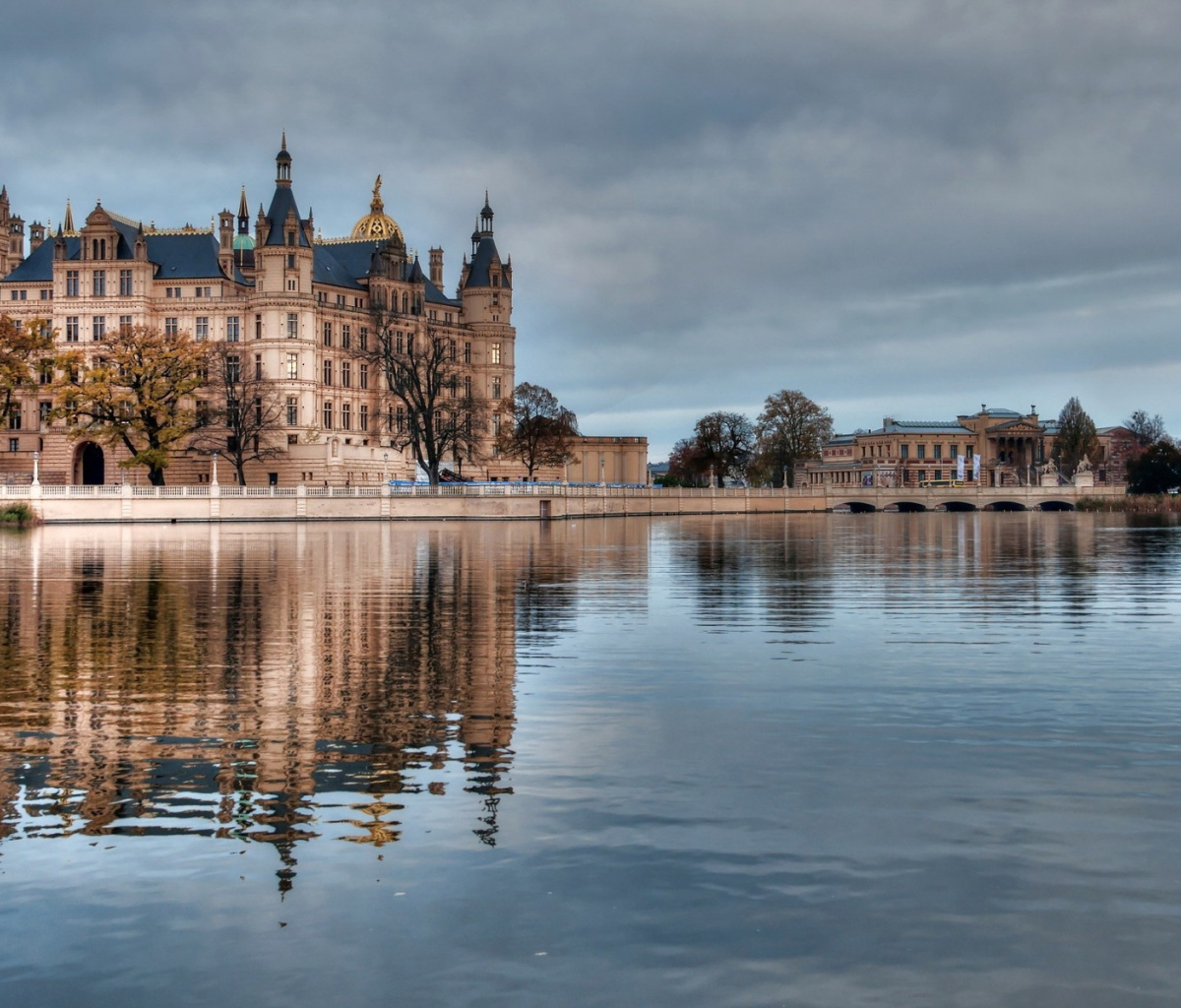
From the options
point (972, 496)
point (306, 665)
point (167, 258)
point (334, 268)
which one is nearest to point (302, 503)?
point (167, 258)

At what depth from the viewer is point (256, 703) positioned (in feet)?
42.9

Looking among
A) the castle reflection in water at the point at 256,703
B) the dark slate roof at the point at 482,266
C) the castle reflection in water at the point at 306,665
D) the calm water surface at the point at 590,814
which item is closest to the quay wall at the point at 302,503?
the dark slate roof at the point at 482,266

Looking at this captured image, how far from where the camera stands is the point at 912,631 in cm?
1930

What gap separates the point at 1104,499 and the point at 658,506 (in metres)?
52.3

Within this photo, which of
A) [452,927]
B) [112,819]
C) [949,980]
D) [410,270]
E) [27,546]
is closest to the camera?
[949,980]

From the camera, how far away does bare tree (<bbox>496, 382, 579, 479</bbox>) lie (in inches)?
4678

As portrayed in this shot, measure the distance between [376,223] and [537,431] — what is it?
1301 inches

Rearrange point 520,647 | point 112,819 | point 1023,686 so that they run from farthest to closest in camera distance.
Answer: point 520,647, point 1023,686, point 112,819

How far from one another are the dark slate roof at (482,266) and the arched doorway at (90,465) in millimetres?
42400

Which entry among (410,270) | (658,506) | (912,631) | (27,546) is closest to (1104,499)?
(658,506)

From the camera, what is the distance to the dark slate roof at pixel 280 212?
11194 cm

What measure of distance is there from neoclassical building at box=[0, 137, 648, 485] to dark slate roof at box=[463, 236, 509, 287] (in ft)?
29.9

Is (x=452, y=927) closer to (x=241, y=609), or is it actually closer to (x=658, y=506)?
(x=241, y=609)

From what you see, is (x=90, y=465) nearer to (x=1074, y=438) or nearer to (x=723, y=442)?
(x=723, y=442)
